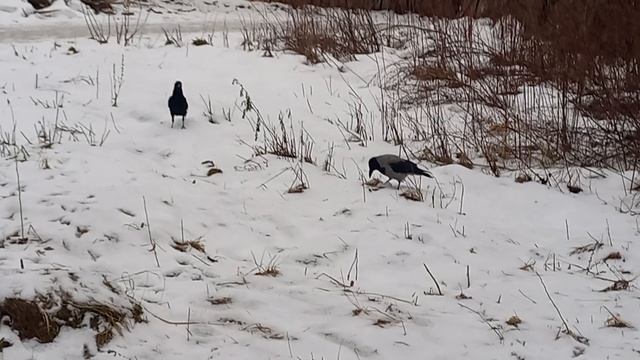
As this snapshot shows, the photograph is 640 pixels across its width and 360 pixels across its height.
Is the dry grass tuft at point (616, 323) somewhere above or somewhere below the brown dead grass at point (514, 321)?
above

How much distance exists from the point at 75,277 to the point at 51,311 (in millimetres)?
254

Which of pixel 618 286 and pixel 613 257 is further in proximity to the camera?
pixel 613 257

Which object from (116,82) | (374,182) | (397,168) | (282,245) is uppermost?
(116,82)

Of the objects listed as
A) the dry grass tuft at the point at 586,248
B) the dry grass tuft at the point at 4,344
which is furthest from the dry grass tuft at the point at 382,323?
the dry grass tuft at the point at 586,248

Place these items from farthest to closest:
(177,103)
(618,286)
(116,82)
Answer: (116,82) → (177,103) → (618,286)

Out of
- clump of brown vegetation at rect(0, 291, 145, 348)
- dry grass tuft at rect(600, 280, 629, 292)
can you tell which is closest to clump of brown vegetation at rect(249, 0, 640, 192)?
dry grass tuft at rect(600, 280, 629, 292)

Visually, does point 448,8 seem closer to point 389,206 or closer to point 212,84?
point 212,84

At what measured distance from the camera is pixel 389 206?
452cm

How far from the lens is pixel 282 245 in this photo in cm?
386

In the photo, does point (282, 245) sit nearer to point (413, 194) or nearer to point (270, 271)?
point (270, 271)

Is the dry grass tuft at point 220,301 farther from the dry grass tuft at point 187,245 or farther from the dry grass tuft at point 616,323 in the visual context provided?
the dry grass tuft at point 616,323

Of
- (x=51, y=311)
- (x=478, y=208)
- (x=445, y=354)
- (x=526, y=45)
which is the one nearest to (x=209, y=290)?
(x=51, y=311)

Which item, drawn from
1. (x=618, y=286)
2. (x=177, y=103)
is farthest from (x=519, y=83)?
(x=618, y=286)

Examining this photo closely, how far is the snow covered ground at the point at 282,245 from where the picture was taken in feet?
8.91
